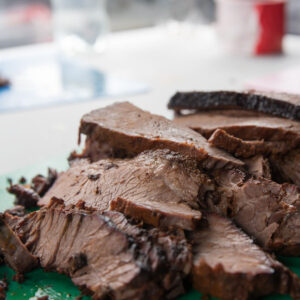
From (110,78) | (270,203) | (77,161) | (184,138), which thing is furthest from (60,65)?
(270,203)

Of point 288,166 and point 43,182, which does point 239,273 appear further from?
point 43,182

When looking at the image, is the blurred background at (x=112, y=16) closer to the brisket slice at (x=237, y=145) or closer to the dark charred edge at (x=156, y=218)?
the brisket slice at (x=237, y=145)

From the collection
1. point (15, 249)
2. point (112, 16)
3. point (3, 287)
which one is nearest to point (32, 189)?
point (15, 249)

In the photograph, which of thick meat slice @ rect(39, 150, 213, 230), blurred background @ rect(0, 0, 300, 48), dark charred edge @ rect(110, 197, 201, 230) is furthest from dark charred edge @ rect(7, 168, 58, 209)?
blurred background @ rect(0, 0, 300, 48)

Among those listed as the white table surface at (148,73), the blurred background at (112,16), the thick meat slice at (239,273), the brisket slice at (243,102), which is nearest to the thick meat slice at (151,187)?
the thick meat slice at (239,273)

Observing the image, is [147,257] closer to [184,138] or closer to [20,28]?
[184,138]

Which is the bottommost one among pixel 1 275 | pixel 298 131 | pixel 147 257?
pixel 1 275
